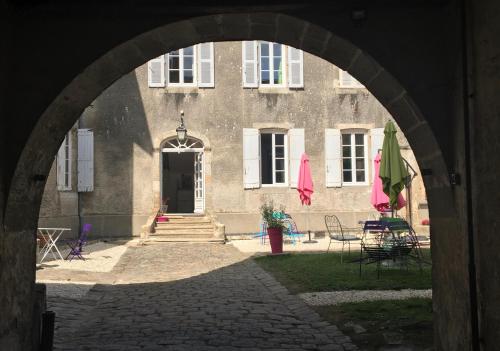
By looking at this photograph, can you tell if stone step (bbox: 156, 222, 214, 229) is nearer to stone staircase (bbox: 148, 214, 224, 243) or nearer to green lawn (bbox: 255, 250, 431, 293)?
stone staircase (bbox: 148, 214, 224, 243)

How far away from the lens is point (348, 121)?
16719 mm

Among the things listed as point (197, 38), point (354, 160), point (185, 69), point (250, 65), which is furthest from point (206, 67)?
point (197, 38)

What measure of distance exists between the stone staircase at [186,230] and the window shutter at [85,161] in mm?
2539

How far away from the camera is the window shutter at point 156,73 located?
16.2 meters

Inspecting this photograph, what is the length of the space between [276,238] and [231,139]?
5839mm

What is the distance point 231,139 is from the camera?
16.2 m

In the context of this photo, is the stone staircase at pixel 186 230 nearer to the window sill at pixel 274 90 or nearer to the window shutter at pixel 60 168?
the window shutter at pixel 60 168

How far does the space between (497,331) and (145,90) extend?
14.5 m

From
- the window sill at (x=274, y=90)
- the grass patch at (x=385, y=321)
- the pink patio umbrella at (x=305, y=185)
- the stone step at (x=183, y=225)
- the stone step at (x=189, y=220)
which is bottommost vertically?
the grass patch at (x=385, y=321)

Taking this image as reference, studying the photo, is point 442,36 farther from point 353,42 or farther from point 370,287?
point 370,287

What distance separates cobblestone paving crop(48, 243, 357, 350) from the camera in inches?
174

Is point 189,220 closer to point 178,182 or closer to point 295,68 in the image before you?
point 295,68

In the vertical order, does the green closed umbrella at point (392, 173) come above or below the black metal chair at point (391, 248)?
above

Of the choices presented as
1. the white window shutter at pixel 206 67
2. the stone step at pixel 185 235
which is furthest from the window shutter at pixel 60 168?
the white window shutter at pixel 206 67
